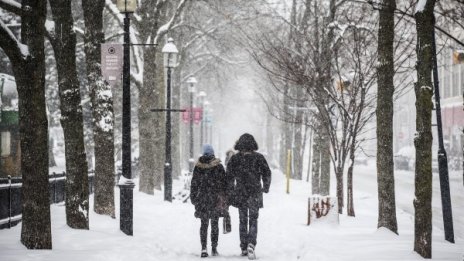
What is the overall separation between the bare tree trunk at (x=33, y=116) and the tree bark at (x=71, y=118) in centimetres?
170

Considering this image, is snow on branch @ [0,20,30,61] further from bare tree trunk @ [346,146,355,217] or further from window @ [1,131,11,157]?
window @ [1,131,11,157]

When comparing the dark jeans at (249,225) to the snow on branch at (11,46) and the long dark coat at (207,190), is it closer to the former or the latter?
the long dark coat at (207,190)

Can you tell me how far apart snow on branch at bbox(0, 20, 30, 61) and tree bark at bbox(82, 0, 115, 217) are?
4186mm

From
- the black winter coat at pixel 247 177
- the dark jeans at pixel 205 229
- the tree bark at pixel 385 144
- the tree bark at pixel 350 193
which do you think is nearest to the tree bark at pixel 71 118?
the dark jeans at pixel 205 229

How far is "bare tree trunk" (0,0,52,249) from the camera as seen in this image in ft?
25.4

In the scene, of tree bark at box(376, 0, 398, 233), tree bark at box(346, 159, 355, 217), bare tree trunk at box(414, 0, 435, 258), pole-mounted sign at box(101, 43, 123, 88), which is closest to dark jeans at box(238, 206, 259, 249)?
bare tree trunk at box(414, 0, 435, 258)

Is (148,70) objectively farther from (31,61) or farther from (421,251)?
(421,251)

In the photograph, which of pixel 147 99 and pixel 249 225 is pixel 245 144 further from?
pixel 147 99

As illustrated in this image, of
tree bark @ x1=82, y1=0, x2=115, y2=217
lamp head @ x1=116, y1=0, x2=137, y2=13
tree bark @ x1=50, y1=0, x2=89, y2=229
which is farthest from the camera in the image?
tree bark @ x1=82, y1=0, x2=115, y2=217

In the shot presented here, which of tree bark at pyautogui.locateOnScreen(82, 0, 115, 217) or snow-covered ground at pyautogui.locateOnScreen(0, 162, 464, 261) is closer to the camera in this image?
snow-covered ground at pyautogui.locateOnScreen(0, 162, 464, 261)

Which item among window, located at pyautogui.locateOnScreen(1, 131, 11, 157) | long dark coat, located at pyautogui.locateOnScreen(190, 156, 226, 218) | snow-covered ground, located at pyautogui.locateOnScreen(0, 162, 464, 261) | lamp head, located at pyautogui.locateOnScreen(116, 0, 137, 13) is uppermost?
lamp head, located at pyautogui.locateOnScreen(116, 0, 137, 13)

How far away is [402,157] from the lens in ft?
163

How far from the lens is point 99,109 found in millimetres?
12023

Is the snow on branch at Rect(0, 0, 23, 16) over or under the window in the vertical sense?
over
